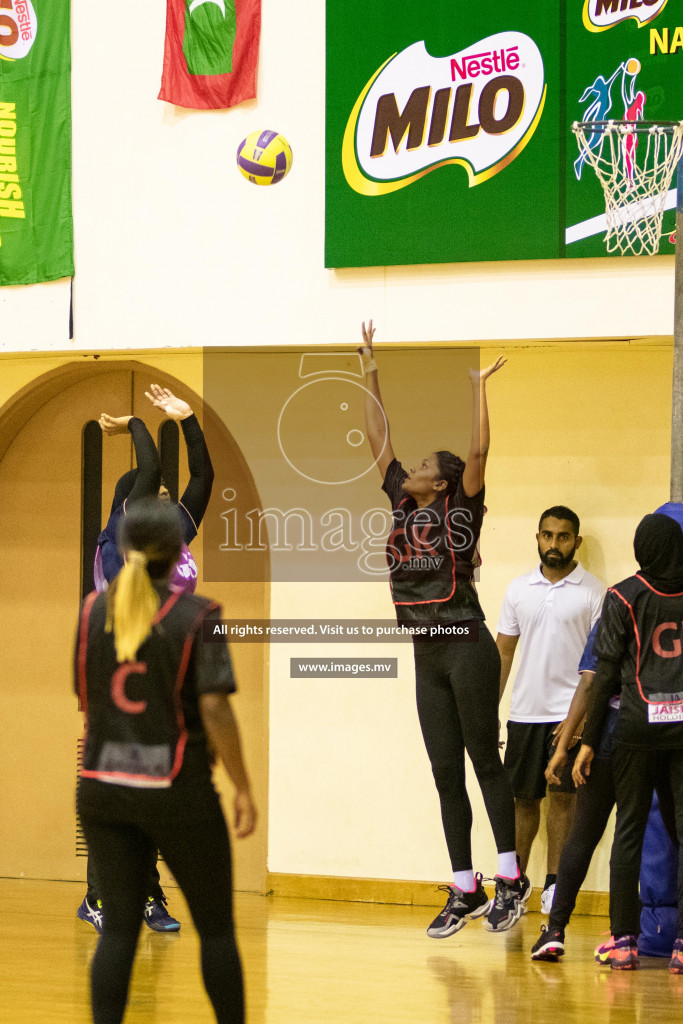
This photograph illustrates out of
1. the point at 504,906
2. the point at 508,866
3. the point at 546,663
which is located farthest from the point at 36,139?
the point at 504,906

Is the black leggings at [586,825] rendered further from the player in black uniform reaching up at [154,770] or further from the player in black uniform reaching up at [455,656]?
the player in black uniform reaching up at [154,770]

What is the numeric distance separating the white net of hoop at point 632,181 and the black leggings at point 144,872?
3.59m

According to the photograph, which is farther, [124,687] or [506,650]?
[506,650]

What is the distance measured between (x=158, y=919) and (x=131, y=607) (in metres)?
2.93

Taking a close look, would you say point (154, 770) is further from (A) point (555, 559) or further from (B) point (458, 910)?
(A) point (555, 559)

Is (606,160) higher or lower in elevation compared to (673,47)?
lower

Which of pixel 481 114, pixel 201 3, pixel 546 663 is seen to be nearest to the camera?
pixel 481 114

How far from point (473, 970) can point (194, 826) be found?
7.46 ft

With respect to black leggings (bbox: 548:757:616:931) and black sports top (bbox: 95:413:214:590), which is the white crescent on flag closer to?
black sports top (bbox: 95:413:214:590)

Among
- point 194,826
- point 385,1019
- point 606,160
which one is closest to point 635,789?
point 385,1019

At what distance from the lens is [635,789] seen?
485 cm

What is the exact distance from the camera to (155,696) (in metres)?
3.18

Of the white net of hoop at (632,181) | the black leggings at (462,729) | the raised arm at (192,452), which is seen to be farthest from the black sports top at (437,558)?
the white net of hoop at (632,181)

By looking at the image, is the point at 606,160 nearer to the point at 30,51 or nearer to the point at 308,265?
the point at 308,265
